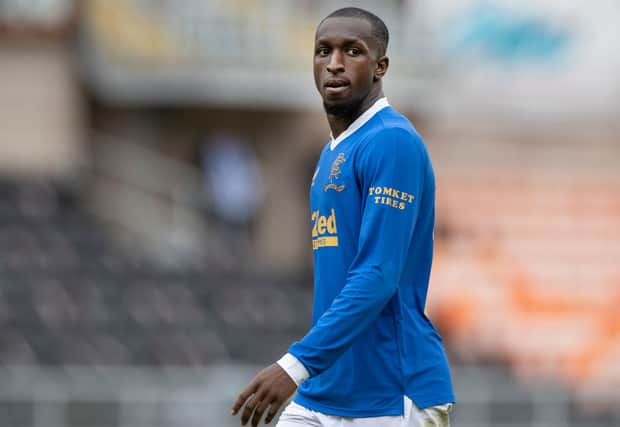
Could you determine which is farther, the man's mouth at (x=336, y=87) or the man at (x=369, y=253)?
the man's mouth at (x=336, y=87)

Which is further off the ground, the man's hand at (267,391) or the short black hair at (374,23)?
the short black hair at (374,23)

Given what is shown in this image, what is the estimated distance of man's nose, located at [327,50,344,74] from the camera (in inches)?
140

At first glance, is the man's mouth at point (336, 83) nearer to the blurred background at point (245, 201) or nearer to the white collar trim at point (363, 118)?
the white collar trim at point (363, 118)

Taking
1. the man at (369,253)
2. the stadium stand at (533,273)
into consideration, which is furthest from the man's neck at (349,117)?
the stadium stand at (533,273)

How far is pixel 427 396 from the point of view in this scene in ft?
11.7

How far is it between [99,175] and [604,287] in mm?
7428

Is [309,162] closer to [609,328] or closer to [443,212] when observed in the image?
[443,212]

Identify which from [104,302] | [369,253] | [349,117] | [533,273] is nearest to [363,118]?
[349,117]

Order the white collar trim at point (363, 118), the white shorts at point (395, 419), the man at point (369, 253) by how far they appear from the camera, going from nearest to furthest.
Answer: the man at point (369, 253), the white shorts at point (395, 419), the white collar trim at point (363, 118)

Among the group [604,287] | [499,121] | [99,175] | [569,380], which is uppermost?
[499,121]

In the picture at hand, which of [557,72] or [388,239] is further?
[557,72]

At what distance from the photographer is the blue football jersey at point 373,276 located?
3393mm

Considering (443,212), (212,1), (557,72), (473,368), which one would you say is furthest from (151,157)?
(557,72)

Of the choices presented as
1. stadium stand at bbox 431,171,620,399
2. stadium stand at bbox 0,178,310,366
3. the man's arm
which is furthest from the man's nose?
stadium stand at bbox 431,171,620,399
